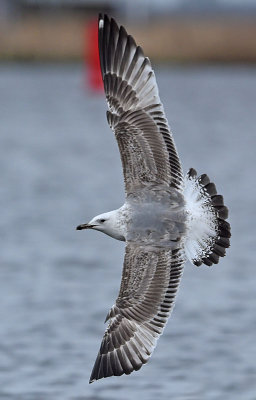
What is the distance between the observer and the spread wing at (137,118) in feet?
25.5

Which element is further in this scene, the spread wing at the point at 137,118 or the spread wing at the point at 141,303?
the spread wing at the point at 137,118

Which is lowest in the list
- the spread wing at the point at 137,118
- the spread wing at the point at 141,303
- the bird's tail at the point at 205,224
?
the spread wing at the point at 141,303

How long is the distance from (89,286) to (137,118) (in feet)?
12.3

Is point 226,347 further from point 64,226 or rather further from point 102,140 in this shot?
point 102,140

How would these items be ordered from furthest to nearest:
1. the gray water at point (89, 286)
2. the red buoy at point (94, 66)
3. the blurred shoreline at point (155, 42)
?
the blurred shoreline at point (155, 42)
the red buoy at point (94, 66)
the gray water at point (89, 286)

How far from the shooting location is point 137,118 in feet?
25.8

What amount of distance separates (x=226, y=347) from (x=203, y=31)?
46009 millimetres

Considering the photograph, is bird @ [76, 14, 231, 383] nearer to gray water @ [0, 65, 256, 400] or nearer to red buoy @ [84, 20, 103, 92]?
gray water @ [0, 65, 256, 400]

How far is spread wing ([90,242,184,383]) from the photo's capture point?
25.1 ft

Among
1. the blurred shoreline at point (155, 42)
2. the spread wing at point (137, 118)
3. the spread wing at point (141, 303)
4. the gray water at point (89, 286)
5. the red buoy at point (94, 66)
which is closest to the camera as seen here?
the spread wing at point (141, 303)

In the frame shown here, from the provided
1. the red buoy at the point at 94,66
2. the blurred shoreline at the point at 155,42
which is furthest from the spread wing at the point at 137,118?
the blurred shoreline at the point at 155,42

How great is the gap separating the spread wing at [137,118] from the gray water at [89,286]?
55.9 inches

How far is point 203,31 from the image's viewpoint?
179 feet

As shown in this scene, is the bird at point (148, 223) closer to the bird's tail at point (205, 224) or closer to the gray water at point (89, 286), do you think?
the bird's tail at point (205, 224)
